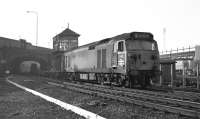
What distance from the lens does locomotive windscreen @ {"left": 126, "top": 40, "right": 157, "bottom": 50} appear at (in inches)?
668

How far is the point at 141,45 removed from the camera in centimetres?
1728

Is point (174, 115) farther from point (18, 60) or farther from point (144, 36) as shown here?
point (18, 60)

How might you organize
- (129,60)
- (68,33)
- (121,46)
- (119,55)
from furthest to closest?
1. (68,33)
2. (119,55)
3. (121,46)
4. (129,60)

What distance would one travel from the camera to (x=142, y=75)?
16891 mm

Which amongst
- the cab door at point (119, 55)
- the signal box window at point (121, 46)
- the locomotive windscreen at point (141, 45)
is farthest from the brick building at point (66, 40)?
the locomotive windscreen at point (141, 45)

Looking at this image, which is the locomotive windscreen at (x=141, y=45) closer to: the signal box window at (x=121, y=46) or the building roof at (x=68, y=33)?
the signal box window at (x=121, y=46)

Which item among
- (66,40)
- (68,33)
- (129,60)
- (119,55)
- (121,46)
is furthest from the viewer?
(66,40)

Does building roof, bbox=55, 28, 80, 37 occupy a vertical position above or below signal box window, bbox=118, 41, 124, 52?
above

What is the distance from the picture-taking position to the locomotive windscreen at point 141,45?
55.6ft

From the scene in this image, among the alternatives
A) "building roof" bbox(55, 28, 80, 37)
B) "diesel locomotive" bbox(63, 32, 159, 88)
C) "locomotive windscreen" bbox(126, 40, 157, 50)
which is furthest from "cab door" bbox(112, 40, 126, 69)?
"building roof" bbox(55, 28, 80, 37)

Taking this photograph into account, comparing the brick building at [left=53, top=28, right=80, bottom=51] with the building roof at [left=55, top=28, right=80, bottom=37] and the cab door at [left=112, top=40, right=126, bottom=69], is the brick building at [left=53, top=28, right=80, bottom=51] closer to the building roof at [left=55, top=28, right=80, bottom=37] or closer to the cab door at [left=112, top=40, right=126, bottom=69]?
the building roof at [left=55, top=28, right=80, bottom=37]

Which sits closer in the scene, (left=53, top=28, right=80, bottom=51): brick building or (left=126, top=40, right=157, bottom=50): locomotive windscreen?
(left=126, top=40, right=157, bottom=50): locomotive windscreen

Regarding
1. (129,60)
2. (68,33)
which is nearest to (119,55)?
(129,60)

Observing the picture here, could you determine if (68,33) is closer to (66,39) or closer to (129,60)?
(66,39)
